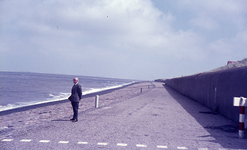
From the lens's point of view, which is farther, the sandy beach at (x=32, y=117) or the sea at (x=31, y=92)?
the sea at (x=31, y=92)

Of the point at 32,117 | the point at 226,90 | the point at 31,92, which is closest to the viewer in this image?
the point at 226,90

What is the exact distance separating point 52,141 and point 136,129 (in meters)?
2.86

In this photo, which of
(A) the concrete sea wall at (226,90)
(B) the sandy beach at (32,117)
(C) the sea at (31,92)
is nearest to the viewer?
(B) the sandy beach at (32,117)

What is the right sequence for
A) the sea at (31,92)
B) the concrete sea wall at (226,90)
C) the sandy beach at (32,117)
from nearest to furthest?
the sandy beach at (32,117)
the concrete sea wall at (226,90)
the sea at (31,92)

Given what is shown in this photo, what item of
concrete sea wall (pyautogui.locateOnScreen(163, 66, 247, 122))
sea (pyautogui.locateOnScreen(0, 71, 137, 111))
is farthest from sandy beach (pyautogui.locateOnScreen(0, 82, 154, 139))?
concrete sea wall (pyautogui.locateOnScreen(163, 66, 247, 122))

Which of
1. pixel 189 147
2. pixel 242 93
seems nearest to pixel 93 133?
pixel 189 147

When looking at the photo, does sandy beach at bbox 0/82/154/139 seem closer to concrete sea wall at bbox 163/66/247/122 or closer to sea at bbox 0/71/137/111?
sea at bbox 0/71/137/111

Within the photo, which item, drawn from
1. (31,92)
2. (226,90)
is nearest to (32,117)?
A: (226,90)

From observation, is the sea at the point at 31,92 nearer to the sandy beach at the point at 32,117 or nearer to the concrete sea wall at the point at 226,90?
the sandy beach at the point at 32,117

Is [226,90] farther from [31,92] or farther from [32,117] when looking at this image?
[31,92]

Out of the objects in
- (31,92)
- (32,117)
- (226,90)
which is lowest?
(31,92)

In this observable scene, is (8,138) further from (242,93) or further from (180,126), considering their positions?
(242,93)

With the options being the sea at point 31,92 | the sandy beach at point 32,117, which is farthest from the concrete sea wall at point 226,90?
the sea at point 31,92

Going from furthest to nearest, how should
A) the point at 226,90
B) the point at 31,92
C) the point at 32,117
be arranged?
1. the point at 31,92
2. the point at 32,117
3. the point at 226,90
